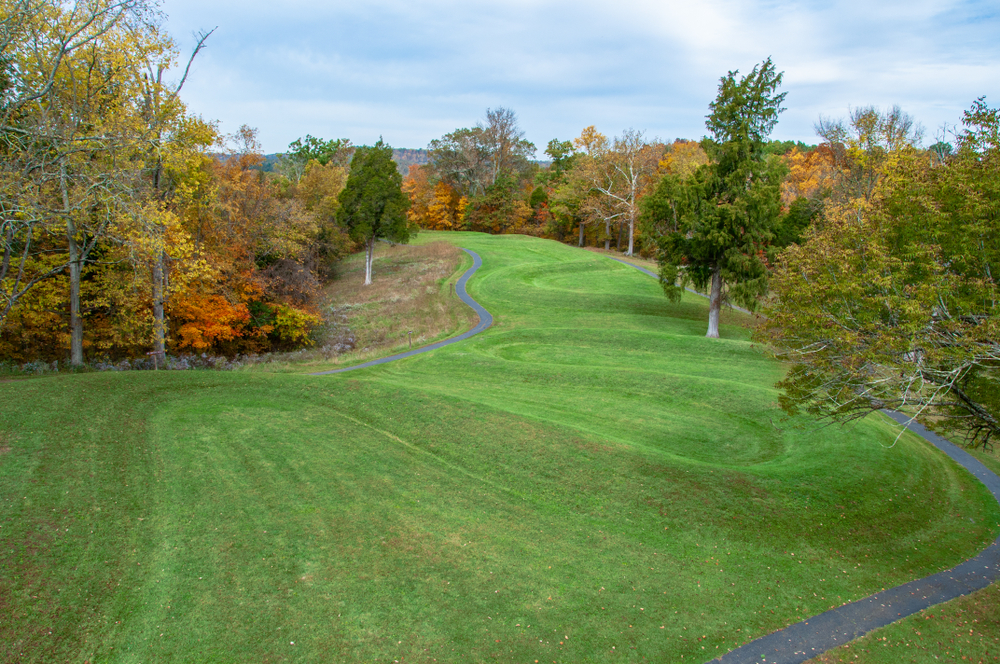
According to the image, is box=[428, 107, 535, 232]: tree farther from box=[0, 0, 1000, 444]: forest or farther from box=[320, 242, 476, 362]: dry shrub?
box=[320, 242, 476, 362]: dry shrub

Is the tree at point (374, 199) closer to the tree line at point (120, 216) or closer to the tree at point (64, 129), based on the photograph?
the tree line at point (120, 216)

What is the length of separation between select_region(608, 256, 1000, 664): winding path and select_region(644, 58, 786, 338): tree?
2076 centimetres

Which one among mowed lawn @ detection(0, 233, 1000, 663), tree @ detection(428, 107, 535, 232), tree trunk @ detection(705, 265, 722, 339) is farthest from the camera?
tree @ detection(428, 107, 535, 232)

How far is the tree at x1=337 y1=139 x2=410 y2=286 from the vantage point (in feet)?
160

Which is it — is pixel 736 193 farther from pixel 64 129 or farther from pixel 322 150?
pixel 322 150

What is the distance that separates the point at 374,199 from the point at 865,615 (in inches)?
1778

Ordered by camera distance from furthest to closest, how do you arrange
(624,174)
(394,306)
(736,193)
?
(624,174), (394,306), (736,193)

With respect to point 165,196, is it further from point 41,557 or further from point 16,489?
point 41,557

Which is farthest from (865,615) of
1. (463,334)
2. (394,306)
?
(394,306)

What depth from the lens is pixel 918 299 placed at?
33.1ft

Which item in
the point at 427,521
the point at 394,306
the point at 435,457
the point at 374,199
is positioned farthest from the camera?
the point at 374,199

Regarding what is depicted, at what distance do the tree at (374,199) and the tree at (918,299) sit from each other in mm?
40743

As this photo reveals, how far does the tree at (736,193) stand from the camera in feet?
99.9

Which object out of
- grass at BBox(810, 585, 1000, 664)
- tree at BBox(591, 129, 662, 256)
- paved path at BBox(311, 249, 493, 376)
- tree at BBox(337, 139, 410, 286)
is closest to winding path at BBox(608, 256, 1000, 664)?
grass at BBox(810, 585, 1000, 664)
